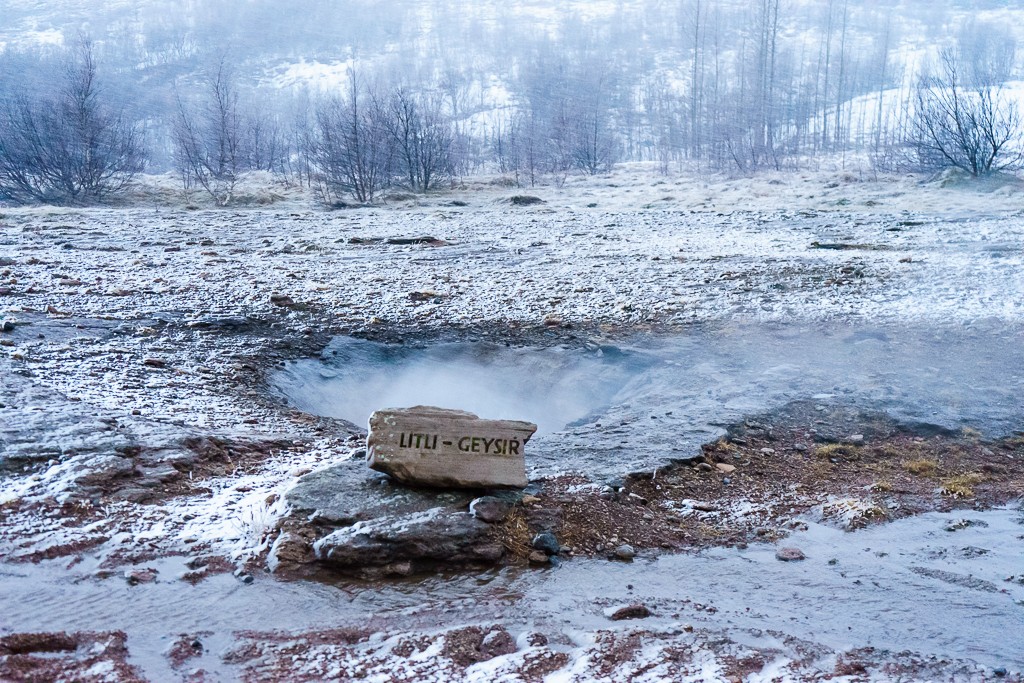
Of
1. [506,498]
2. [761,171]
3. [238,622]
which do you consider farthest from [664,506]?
[761,171]

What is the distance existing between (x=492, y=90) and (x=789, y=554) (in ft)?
160

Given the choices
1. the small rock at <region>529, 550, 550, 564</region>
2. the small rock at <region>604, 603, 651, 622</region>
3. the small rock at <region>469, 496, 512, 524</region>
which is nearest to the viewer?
the small rock at <region>604, 603, 651, 622</region>

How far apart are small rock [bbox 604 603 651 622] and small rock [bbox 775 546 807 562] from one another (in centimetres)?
62

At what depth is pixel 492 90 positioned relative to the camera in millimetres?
49031

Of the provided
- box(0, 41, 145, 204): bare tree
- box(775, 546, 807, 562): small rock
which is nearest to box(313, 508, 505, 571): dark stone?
box(775, 546, 807, 562): small rock

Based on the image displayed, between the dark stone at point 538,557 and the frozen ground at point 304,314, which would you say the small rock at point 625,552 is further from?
the dark stone at point 538,557

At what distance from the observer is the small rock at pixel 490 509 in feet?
9.11

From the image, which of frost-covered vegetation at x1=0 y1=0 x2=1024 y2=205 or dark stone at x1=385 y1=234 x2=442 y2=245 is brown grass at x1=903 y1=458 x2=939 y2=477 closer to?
dark stone at x1=385 y1=234 x2=442 y2=245

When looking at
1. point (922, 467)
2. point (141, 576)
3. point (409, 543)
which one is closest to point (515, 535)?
point (409, 543)

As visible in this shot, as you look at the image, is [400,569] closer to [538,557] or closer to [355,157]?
[538,557]

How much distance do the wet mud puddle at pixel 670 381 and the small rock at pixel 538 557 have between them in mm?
714

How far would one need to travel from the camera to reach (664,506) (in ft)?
10.2

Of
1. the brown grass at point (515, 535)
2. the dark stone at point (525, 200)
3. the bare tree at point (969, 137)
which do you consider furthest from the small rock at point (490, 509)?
the bare tree at point (969, 137)

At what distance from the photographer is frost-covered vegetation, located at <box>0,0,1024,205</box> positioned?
58.8 feet
